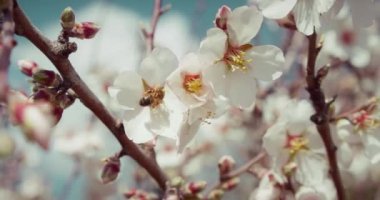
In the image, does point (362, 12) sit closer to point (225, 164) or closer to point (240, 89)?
point (240, 89)

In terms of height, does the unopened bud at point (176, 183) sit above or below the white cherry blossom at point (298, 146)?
below

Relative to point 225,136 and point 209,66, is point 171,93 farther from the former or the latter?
point 225,136

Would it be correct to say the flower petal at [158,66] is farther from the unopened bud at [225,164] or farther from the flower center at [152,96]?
the unopened bud at [225,164]

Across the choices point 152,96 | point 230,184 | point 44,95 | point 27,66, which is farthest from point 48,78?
point 230,184

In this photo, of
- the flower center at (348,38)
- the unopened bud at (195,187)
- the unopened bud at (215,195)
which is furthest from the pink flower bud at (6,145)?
the flower center at (348,38)

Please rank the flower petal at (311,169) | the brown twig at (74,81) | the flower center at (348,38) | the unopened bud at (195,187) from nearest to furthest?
the brown twig at (74,81) < the unopened bud at (195,187) < the flower petal at (311,169) < the flower center at (348,38)

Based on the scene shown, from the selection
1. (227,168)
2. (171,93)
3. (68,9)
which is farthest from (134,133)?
(227,168)
